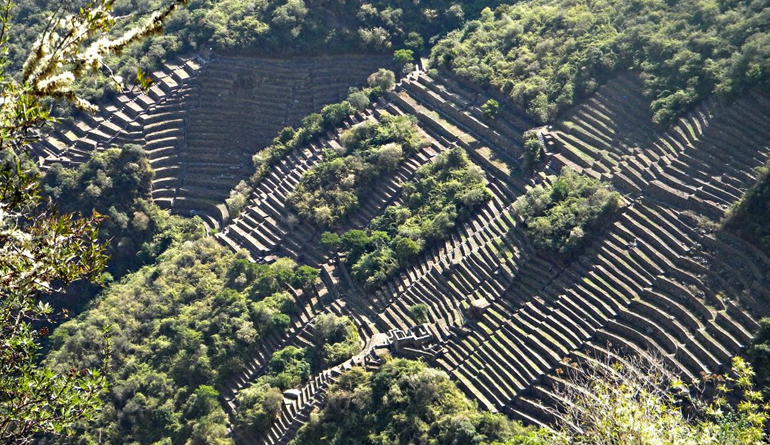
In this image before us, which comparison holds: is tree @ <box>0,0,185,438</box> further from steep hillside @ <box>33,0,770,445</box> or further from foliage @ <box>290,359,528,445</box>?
steep hillside @ <box>33,0,770,445</box>

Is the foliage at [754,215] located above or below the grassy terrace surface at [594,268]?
above

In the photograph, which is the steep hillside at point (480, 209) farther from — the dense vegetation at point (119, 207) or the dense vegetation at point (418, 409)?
the dense vegetation at point (119, 207)

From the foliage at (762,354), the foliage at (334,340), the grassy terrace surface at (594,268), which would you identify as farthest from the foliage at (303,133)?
the foliage at (762,354)

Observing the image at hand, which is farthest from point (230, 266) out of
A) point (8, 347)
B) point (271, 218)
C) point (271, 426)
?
point (8, 347)

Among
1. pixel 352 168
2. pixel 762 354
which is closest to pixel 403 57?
pixel 352 168

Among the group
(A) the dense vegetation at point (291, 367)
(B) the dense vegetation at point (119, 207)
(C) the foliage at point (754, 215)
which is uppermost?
(C) the foliage at point (754, 215)

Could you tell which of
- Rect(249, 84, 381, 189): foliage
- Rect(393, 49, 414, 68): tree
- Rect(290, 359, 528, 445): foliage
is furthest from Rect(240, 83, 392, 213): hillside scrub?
Rect(290, 359, 528, 445): foliage

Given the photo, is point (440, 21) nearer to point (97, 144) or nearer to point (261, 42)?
point (261, 42)
